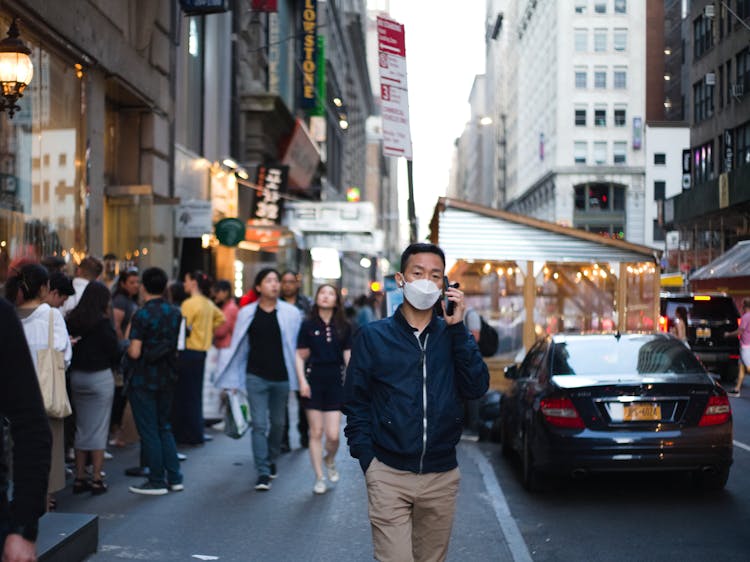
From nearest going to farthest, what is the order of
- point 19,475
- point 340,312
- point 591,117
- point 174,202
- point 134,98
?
point 19,475
point 340,312
point 134,98
point 174,202
point 591,117

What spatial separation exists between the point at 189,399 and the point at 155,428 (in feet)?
9.74

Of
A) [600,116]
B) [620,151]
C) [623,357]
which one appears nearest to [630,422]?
[623,357]

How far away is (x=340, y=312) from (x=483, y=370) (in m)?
5.44

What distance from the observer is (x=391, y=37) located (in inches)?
492

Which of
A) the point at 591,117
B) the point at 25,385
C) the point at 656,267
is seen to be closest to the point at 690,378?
the point at 25,385

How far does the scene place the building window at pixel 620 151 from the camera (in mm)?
69812

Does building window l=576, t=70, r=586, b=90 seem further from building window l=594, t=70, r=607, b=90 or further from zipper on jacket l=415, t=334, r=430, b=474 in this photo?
zipper on jacket l=415, t=334, r=430, b=474

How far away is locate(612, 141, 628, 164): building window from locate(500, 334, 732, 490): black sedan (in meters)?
61.3

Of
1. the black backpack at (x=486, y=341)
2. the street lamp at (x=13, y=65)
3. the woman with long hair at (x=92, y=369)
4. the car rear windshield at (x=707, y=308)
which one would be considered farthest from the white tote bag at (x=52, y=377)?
the car rear windshield at (x=707, y=308)

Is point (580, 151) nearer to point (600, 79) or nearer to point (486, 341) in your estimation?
point (600, 79)

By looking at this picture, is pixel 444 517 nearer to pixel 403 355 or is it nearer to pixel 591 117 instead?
pixel 403 355

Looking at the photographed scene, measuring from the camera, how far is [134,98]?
696 inches

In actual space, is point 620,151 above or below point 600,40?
below

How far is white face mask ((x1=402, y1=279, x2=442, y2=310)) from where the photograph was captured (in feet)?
15.2
